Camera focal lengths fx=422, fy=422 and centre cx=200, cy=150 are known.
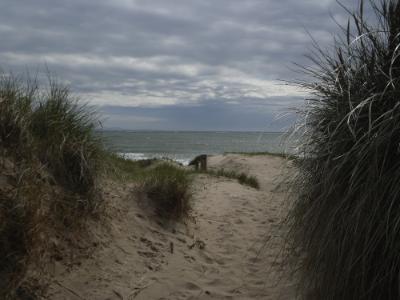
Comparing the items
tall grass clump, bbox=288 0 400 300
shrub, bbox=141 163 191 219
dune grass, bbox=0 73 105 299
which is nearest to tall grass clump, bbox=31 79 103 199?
dune grass, bbox=0 73 105 299

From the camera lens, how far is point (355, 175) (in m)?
2.66

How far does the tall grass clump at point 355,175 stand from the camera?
251cm

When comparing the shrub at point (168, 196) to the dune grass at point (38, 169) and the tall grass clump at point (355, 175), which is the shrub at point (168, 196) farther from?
the tall grass clump at point (355, 175)

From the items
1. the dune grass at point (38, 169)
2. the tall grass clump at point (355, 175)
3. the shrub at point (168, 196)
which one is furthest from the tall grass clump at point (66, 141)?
the tall grass clump at point (355, 175)

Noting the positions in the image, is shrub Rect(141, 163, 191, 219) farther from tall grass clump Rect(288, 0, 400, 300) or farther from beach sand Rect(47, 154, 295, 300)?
Result: tall grass clump Rect(288, 0, 400, 300)

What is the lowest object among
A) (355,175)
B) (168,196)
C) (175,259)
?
(175,259)

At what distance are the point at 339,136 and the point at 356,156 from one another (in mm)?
329

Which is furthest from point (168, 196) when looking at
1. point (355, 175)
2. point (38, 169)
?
point (355, 175)

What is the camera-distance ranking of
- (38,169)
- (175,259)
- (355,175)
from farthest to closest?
(175,259), (38,169), (355,175)

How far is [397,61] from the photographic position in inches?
118

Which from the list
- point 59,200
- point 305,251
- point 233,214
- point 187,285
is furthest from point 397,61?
point 233,214

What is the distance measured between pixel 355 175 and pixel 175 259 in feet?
9.60

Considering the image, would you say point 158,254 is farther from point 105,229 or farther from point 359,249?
point 359,249

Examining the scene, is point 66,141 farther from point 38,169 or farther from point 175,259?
point 175,259
